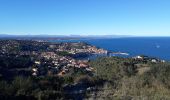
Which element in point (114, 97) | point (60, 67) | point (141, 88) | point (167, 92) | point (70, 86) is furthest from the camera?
point (60, 67)

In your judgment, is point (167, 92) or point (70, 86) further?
point (70, 86)

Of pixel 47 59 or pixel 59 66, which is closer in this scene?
pixel 59 66

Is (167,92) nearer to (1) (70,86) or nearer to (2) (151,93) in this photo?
(2) (151,93)

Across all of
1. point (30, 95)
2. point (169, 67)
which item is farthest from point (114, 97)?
point (169, 67)

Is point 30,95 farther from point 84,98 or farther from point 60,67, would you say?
point 60,67

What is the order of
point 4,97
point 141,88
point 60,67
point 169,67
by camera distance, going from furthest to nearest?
point 60,67 < point 169,67 < point 141,88 < point 4,97

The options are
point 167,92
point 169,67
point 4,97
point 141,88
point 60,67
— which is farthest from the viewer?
point 60,67

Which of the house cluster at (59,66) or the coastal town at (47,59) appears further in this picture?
the coastal town at (47,59)

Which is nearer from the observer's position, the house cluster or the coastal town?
the house cluster

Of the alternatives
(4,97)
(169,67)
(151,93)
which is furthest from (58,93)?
(169,67)
